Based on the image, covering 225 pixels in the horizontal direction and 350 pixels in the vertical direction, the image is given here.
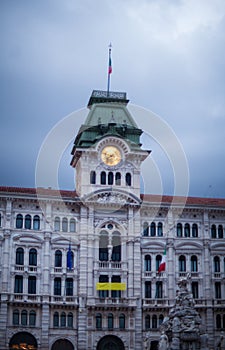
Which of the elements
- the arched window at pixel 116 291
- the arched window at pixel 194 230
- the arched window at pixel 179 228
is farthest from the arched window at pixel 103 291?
the arched window at pixel 194 230

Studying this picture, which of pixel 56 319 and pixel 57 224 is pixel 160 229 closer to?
pixel 57 224

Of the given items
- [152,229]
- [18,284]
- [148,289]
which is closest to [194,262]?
[152,229]

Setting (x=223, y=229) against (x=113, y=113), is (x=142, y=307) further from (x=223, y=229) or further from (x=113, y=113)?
(x=113, y=113)

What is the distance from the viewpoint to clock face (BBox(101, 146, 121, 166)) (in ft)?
242

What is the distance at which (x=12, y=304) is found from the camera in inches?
2655

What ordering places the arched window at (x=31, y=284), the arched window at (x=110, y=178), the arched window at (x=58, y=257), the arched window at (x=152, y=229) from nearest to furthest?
the arched window at (x=31, y=284) → the arched window at (x=58, y=257) → the arched window at (x=152, y=229) → the arched window at (x=110, y=178)

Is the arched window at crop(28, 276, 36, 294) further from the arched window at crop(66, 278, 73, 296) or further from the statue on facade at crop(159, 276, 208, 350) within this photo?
the statue on facade at crop(159, 276, 208, 350)

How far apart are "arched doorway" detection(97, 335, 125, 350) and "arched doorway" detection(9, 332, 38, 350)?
6.93 meters

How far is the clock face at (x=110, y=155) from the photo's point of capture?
73812mm

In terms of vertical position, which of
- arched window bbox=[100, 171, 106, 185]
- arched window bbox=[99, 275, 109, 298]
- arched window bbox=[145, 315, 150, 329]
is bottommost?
arched window bbox=[145, 315, 150, 329]

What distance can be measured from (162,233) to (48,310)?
49.3 ft

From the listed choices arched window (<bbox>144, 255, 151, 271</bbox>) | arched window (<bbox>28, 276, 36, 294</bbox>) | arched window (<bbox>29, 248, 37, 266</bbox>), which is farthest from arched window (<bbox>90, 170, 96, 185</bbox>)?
arched window (<bbox>28, 276, 36, 294</bbox>)

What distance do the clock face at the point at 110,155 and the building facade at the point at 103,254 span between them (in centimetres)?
11

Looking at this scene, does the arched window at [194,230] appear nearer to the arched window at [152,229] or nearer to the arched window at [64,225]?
the arched window at [152,229]
